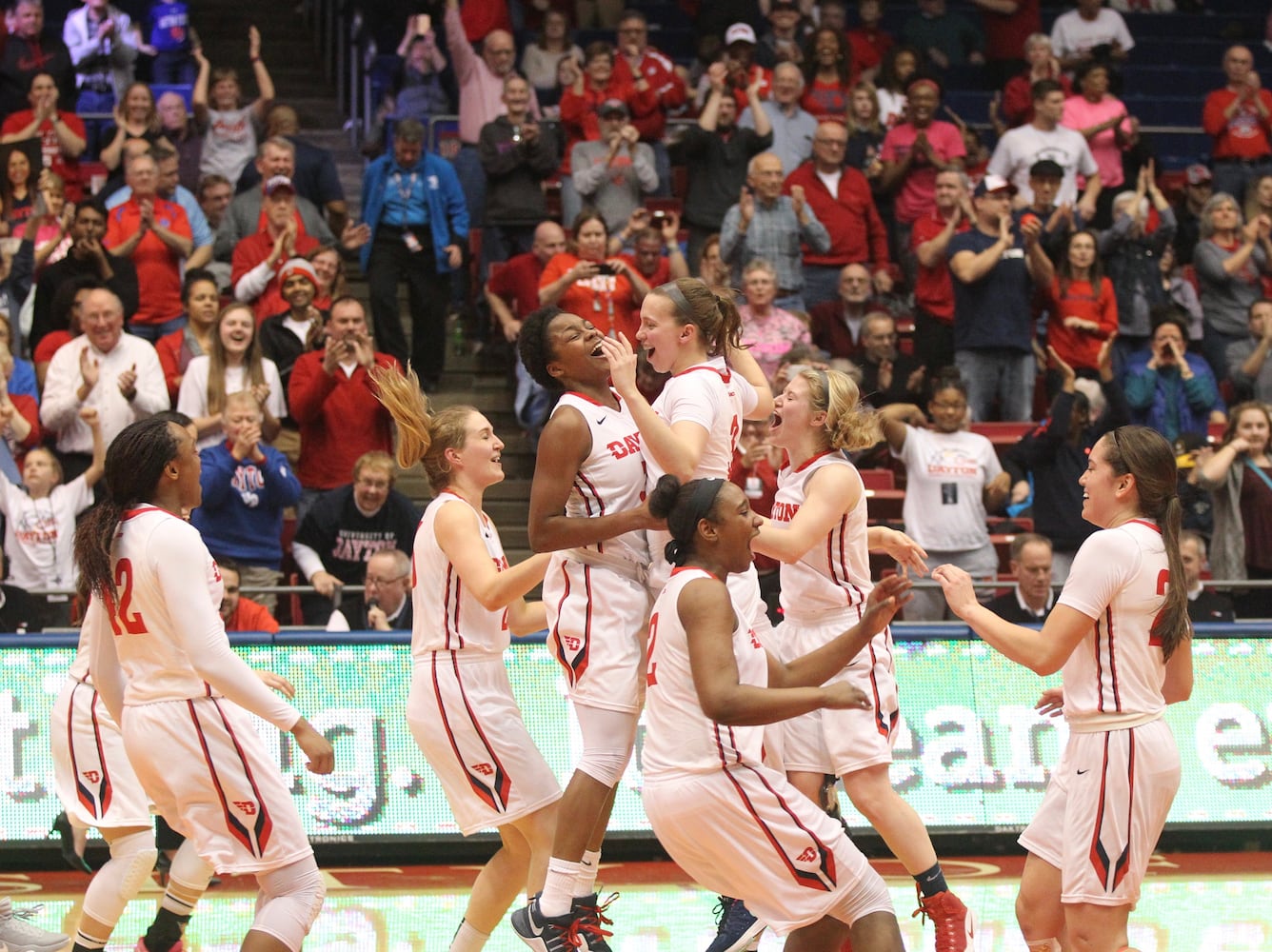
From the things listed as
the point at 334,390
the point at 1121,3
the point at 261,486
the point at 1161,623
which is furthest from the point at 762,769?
the point at 1121,3

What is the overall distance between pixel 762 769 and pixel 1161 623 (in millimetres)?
1430

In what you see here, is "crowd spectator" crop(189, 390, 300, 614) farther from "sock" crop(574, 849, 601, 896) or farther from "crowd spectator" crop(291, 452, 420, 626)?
"sock" crop(574, 849, 601, 896)

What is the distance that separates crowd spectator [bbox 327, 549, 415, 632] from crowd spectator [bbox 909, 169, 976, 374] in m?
5.07

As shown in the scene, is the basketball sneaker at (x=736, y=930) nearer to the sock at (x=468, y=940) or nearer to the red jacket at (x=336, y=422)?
the sock at (x=468, y=940)

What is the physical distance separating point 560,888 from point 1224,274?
1008 cm

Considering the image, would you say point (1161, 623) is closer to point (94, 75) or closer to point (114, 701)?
point (114, 701)

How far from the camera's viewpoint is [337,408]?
38.4 feet

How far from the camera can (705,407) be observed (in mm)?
6371

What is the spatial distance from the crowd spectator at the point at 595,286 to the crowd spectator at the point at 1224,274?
4986mm

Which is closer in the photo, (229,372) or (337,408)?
(229,372)

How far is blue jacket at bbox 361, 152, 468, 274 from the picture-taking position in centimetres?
1335

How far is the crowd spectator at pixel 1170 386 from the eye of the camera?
43.0 feet

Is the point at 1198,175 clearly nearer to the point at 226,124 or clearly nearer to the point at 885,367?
the point at 885,367

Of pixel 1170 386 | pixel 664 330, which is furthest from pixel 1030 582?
pixel 664 330
